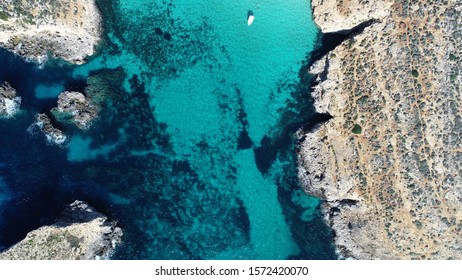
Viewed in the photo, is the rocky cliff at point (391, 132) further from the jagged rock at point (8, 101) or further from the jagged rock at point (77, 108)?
the jagged rock at point (8, 101)

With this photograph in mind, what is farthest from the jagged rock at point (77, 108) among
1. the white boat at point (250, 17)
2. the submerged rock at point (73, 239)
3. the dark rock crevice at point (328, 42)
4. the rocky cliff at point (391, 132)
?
the dark rock crevice at point (328, 42)

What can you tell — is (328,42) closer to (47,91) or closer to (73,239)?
(47,91)

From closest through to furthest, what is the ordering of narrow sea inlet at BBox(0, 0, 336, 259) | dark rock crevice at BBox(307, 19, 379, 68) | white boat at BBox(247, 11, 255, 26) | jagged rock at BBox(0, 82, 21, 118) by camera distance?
jagged rock at BBox(0, 82, 21, 118) < dark rock crevice at BBox(307, 19, 379, 68) < narrow sea inlet at BBox(0, 0, 336, 259) < white boat at BBox(247, 11, 255, 26)

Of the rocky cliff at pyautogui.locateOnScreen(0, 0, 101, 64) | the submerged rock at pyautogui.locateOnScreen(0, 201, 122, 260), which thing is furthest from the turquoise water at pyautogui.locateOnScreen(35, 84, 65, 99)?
the submerged rock at pyautogui.locateOnScreen(0, 201, 122, 260)

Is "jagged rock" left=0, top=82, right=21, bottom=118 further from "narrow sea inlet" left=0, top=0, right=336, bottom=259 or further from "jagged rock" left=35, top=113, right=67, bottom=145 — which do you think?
"jagged rock" left=35, top=113, right=67, bottom=145

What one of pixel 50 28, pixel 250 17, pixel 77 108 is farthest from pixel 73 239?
pixel 250 17

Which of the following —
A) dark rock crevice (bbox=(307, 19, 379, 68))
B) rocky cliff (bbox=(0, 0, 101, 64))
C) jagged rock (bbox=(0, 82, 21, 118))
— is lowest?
dark rock crevice (bbox=(307, 19, 379, 68))
